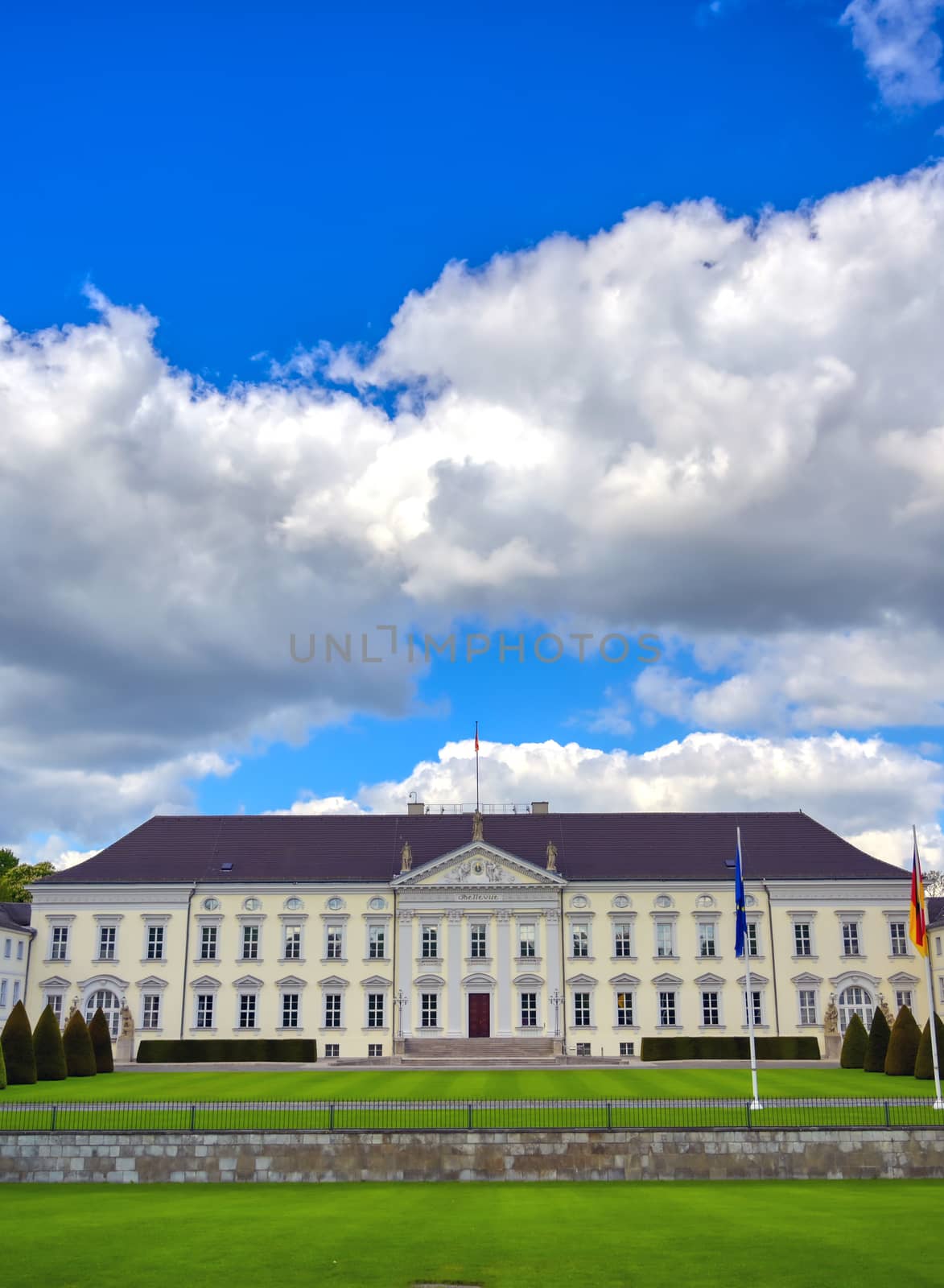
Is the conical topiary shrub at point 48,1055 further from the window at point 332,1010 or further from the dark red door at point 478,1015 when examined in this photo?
the dark red door at point 478,1015

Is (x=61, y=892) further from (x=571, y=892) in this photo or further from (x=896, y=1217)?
(x=896, y=1217)

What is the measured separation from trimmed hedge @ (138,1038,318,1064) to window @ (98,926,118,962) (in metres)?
8.07

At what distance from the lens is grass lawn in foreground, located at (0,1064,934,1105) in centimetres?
4619

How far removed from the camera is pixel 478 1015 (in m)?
72.9

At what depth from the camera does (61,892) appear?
2933 inches

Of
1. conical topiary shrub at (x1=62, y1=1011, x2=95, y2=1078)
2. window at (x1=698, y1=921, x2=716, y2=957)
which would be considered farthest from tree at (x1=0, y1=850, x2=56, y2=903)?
window at (x1=698, y1=921, x2=716, y2=957)

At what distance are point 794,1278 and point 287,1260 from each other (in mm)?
8708

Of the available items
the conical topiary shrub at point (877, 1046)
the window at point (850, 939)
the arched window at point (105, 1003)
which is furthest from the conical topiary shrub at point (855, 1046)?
the arched window at point (105, 1003)

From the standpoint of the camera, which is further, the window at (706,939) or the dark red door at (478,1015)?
the window at (706,939)

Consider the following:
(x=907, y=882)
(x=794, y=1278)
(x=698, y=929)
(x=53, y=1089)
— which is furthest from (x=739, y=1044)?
(x=794, y=1278)

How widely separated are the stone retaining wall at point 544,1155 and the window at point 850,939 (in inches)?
1688

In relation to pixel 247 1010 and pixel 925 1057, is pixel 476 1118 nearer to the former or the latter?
pixel 925 1057

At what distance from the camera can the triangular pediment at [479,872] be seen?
74438 millimetres

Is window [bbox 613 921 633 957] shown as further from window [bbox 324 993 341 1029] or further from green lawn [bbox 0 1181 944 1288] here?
green lawn [bbox 0 1181 944 1288]
